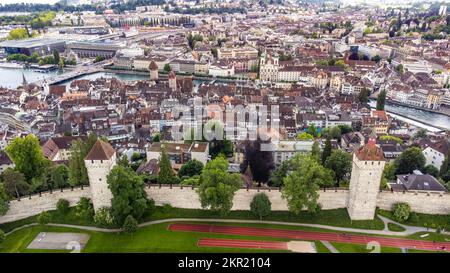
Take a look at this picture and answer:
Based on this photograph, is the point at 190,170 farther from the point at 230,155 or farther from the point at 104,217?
the point at 104,217

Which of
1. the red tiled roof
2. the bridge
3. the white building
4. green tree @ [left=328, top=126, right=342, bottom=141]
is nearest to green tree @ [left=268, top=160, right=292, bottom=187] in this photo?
the red tiled roof

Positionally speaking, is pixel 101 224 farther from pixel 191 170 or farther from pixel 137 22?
pixel 137 22

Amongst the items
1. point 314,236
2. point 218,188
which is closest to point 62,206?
point 218,188

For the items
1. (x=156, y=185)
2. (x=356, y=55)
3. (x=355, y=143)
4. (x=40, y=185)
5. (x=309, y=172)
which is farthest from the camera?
(x=356, y=55)

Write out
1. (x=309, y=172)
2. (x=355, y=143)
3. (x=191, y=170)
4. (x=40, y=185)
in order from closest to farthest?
(x=309, y=172)
(x=40, y=185)
(x=191, y=170)
(x=355, y=143)

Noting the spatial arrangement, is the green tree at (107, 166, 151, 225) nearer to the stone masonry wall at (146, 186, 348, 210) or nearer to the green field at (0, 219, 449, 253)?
the green field at (0, 219, 449, 253)
